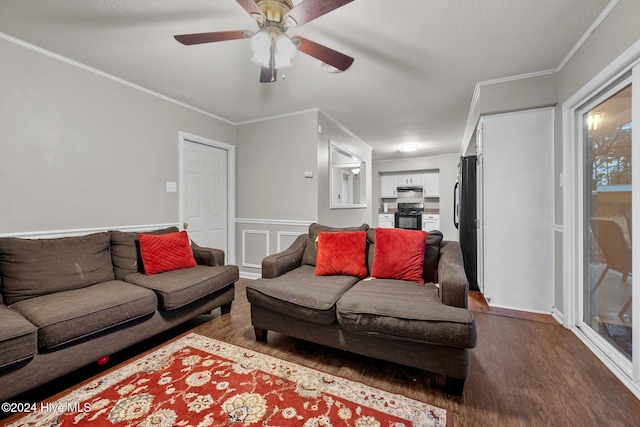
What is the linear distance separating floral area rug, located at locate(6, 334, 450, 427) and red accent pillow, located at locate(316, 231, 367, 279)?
0.84 metres

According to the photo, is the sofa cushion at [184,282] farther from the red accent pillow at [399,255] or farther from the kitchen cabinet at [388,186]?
the kitchen cabinet at [388,186]

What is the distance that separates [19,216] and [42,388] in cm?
140

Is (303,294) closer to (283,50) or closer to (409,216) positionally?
(283,50)

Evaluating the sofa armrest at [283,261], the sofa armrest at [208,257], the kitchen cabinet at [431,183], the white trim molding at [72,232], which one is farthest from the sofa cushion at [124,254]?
the kitchen cabinet at [431,183]

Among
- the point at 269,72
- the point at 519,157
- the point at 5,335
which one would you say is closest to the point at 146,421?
the point at 5,335

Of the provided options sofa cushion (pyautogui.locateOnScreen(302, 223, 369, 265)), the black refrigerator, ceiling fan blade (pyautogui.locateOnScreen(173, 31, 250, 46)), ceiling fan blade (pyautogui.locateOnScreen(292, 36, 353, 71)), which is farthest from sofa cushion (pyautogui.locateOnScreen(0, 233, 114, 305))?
the black refrigerator

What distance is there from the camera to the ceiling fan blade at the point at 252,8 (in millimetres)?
1405

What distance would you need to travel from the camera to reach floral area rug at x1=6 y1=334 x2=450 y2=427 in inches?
53.8

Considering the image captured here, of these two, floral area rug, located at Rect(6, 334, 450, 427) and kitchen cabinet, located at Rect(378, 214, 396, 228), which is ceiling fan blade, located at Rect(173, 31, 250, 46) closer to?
floral area rug, located at Rect(6, 334, 450, 427)

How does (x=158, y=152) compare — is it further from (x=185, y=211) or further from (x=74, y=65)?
(x=74, y=65)

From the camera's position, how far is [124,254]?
2.51 m

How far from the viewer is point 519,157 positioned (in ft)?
9.18

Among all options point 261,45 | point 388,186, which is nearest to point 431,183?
point 388,186

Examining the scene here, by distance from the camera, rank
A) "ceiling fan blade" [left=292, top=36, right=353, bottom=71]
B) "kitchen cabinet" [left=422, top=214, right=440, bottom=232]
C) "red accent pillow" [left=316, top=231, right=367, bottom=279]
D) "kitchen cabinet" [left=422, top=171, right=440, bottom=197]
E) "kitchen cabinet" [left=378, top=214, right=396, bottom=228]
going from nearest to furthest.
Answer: "ceiling fan blade" [left=292, top=36, right=353, bottom=71]
"red accent pillow" [left=316, top=231, right=367, bottom=279]
"kitchen cabinet" [left=422, top=214, right=440, bottom=232]
"kitchen cabinet" [left=422, top=171, right=440, bottom=197]
"kitchen cabinet" [left=378, top=214, right=396, bottom=228]
